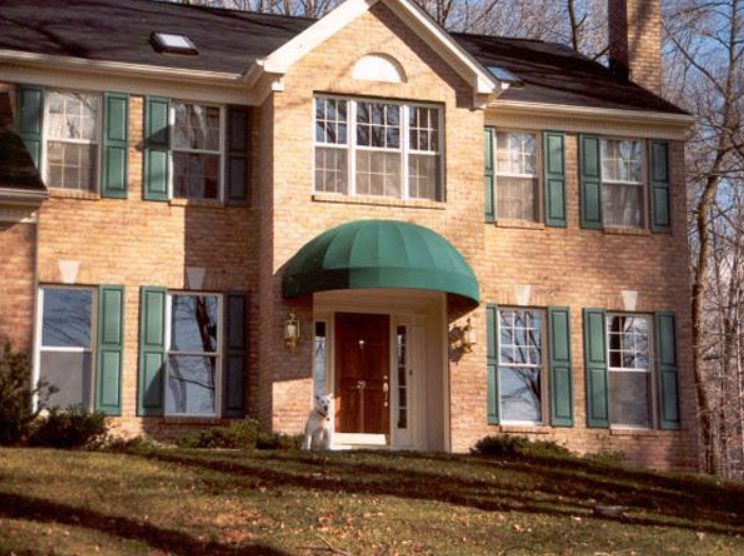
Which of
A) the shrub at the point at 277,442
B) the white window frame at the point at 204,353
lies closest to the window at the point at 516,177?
the white window frame at the point at 204,353

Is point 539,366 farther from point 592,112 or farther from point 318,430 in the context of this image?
point 318,430

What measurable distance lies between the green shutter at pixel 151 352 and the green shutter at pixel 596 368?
732 centimetres

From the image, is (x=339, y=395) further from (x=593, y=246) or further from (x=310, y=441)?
(x=593, y=246)

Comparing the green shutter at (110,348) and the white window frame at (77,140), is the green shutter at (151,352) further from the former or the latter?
the white window frame at (77,140)

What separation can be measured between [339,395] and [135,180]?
16.0 feet

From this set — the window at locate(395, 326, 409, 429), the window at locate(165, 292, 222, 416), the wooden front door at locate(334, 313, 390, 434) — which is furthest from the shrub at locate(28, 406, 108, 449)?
the window at locate(395, 326, 409, 429)

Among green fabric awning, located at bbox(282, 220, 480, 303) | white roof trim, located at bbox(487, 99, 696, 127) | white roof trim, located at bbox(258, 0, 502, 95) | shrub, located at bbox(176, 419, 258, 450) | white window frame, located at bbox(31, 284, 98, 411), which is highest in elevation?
white roof trim, located at bbox(258, 0, 502, 95)

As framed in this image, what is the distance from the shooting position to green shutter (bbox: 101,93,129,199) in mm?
21312

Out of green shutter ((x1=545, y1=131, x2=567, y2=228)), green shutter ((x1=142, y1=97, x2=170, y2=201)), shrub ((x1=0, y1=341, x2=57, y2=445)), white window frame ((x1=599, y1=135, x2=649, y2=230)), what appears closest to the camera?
shrub ((x1=0, y1=341, x2=57, y2=445))

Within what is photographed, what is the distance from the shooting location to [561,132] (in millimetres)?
23750

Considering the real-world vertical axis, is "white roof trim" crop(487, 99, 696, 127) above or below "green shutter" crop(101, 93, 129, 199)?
above

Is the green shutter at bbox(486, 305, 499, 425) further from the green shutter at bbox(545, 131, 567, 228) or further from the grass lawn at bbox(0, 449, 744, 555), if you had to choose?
the grass lawn at bbox(0, 449, 744, 555)

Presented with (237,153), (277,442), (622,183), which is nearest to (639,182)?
(622,183)

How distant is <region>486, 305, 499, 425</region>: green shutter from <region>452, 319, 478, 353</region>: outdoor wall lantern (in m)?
1.03
